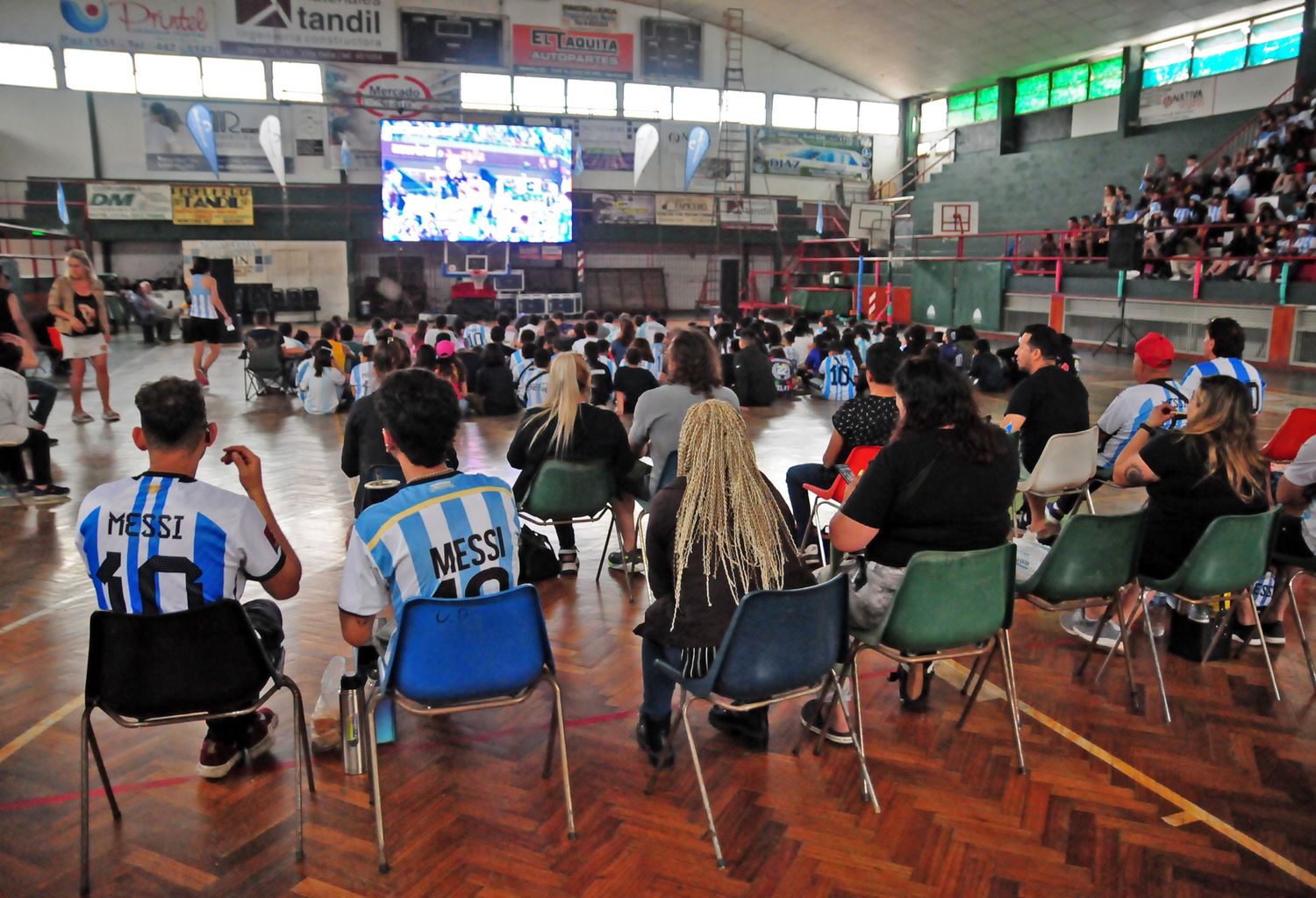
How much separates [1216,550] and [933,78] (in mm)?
22335

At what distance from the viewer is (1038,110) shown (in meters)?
21.3

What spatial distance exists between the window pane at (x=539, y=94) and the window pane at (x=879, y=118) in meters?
8.32

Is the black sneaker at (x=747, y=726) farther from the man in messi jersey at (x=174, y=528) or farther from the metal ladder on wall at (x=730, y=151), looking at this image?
the metal ladder on wall at (x=730, y=151)

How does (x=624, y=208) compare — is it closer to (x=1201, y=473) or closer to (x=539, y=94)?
(x=539, y=94)

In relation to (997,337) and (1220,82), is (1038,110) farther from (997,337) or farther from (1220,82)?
(997,337)

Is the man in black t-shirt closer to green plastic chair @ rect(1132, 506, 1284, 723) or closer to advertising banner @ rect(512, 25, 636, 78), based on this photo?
green plastic chair @ rect(1132, 506, 1284, 723)

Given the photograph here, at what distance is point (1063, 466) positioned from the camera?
4848mm

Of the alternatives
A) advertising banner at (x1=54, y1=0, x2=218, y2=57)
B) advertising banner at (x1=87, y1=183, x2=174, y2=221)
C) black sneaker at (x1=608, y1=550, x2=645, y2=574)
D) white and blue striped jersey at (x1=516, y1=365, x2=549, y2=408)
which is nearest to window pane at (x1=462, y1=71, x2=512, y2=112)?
advertising banner at (x1=54, y1=0, x2=218, y2=57)

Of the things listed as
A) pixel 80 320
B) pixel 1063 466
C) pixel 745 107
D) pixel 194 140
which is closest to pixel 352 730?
pixel 1063 466

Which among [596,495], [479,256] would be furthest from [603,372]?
[479,256]

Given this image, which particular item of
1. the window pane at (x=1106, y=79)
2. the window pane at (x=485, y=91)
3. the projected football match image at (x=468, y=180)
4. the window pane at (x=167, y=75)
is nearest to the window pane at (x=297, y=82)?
the window pane at (x=167, y=75)

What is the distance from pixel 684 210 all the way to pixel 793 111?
4.35m

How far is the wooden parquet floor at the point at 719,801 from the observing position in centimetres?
245

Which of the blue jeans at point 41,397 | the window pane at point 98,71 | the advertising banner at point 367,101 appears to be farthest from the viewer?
the advertising banner at point 367,101
